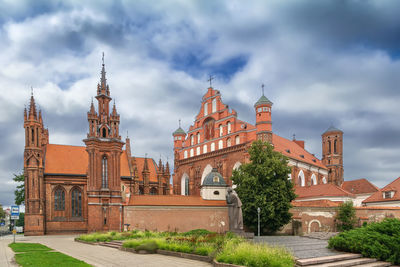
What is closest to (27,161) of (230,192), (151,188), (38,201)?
(38,201)

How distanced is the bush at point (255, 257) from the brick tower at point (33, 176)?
34.7m

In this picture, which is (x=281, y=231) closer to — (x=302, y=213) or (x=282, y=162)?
(x=302, y=213)

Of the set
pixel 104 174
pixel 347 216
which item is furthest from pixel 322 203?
pixel 104 174

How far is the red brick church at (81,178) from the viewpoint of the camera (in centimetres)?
3800

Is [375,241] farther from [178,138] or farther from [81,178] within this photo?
[178,138]

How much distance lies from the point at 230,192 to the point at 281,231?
13.5 meters

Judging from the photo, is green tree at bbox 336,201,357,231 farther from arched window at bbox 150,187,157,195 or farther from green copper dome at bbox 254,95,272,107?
arched window at bbox 150,187,157,195

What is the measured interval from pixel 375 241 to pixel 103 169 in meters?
29.7

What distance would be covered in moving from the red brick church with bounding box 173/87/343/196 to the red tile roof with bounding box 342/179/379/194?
450cm

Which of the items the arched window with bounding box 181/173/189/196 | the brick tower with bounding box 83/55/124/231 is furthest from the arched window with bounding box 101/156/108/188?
the arched window with bounding box 181/173/189/196

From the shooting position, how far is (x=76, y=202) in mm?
46562

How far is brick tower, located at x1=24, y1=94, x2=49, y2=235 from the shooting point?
42.3 metres

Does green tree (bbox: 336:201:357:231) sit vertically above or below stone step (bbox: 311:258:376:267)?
below

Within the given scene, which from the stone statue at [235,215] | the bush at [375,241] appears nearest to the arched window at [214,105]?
the stone statue at [235,215]
